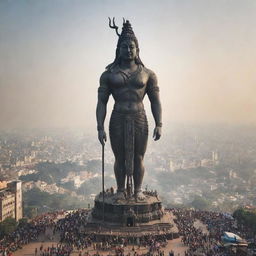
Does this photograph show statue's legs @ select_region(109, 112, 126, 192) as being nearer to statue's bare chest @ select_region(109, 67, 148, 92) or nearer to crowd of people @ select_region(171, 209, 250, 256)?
statue's bare chest @ select_region(109, 67, 148, 92)

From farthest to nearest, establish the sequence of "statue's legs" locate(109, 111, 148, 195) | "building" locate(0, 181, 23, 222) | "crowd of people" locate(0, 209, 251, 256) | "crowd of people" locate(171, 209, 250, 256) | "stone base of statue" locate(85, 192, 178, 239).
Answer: "building" locate(0, 181, 23, 222)
"statue's legs" locate(109, 111, 148, 195)
"stone base of statue" locate(85, 192, 178, 239)
"crowd of people" locate(171, 209, 250, 256)
"crowd of people" locate(0, 209, 251, 256)

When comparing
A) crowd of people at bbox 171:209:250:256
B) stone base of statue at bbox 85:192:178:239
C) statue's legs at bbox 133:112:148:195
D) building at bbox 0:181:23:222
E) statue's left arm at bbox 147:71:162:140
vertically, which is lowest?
building at bbox 0:181:23:222

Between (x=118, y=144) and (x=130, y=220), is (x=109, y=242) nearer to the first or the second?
(x=130, y=220)

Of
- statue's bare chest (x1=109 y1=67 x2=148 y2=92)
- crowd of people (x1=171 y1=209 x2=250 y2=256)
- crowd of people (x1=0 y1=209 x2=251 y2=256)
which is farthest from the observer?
statue's bare chest (x1=109 y1=67 x2=148 y2=92)

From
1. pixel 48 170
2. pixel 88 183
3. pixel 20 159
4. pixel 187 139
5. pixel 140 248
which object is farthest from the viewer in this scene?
pixel 187 139

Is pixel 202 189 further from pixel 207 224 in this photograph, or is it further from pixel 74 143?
pixel 74 143

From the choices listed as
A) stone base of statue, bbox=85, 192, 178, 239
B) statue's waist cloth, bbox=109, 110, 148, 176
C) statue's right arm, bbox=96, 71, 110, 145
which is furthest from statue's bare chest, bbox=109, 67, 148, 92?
stone base of statue, bbox=85, 192, 178, 239

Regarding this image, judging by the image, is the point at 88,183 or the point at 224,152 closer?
the point at 88,183

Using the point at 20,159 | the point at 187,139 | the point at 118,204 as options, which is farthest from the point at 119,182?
the point at 187,139
